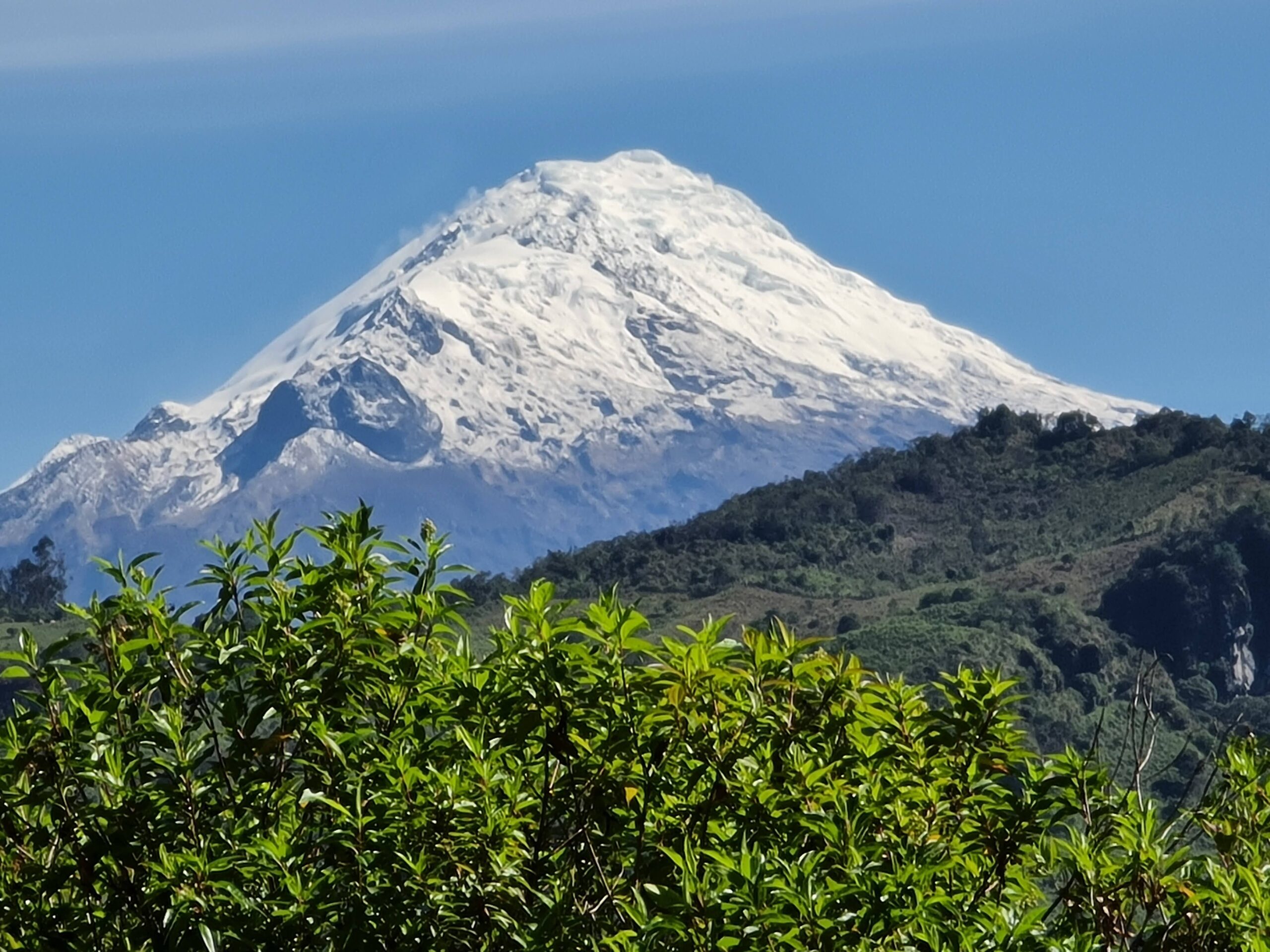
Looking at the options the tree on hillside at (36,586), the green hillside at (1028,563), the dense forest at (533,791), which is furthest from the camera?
the tree on hillside at (36,586)

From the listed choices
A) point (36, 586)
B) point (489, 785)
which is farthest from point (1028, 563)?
point (489, 785)

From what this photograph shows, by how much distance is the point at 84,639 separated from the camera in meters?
5.63

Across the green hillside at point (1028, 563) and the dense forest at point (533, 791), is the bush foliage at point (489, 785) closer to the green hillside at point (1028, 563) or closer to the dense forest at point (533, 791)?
the dense forest at point (533, 791)

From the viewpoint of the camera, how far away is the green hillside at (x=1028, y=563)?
9388 centimetres

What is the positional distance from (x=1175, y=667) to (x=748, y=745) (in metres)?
99.7

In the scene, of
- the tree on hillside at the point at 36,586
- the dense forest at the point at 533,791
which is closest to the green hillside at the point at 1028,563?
the tree on hillside at the point at 36,586

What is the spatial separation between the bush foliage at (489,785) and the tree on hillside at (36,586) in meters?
93.3

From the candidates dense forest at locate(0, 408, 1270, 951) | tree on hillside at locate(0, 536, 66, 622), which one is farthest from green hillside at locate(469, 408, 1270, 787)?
dense forest at locate(0, 408, 1270, 951)

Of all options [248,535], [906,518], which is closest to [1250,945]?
[248,535]

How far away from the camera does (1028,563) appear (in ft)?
401

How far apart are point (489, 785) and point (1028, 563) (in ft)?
395

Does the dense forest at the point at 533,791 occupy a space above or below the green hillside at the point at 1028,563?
below

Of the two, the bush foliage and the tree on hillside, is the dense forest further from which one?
the tree on hillside

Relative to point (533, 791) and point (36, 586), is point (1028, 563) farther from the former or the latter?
point (533, 791)
